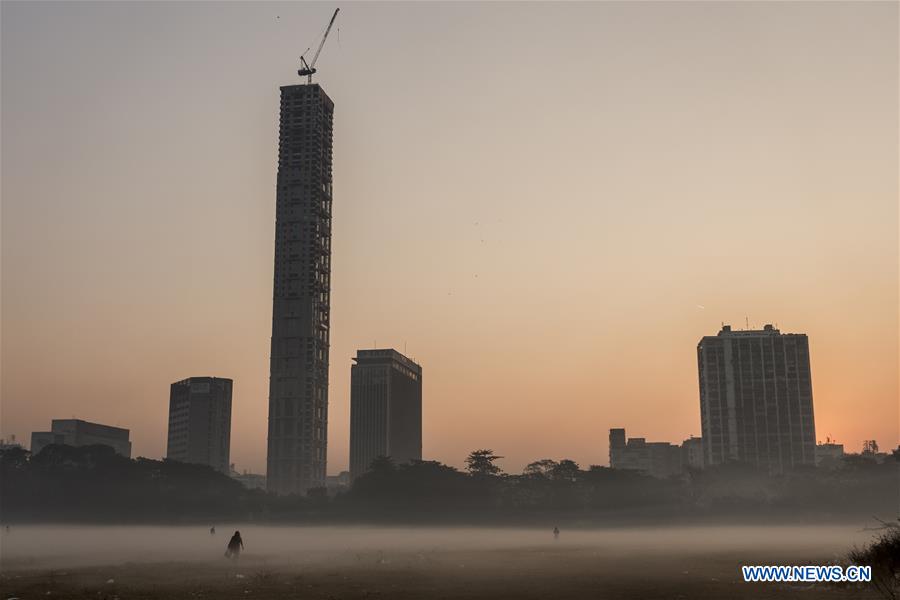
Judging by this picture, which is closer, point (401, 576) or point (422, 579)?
point (422, 579)

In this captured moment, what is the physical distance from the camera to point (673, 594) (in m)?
42.7

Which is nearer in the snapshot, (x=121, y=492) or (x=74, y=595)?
(x=74, y=595)

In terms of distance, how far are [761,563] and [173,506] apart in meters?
161

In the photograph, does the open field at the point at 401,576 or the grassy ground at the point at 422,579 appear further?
the open field at the point at 401,576

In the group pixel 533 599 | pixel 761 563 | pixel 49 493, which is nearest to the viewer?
pixel 533 599

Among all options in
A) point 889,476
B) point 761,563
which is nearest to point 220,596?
point 761,563

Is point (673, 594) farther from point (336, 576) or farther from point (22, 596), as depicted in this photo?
point (22, 596)

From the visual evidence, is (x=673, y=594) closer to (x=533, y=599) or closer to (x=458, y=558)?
(x=533, y=599)

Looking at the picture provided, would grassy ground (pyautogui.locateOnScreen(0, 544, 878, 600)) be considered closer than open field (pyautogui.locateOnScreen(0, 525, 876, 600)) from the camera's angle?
Yes

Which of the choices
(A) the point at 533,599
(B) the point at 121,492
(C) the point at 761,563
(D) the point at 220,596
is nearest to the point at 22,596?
(D) the point at 220,596

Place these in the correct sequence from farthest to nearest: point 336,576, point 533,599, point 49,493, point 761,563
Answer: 1. point 49,493
2. point 761,563
3. point 336,576
4. point 533,599

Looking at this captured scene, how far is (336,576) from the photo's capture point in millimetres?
51750

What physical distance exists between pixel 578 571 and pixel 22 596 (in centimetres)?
3231

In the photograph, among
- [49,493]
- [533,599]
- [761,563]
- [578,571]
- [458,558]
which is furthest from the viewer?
[49,493]
